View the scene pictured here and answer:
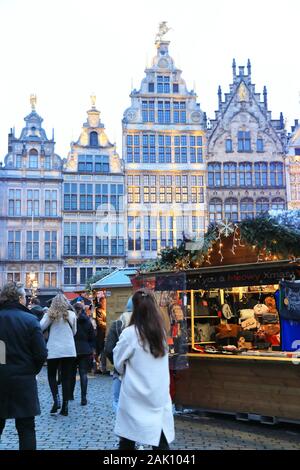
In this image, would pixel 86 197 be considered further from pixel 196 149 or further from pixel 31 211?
pixel 196 149

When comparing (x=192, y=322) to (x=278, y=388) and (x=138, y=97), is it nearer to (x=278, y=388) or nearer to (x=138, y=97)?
(x=278, y=388)

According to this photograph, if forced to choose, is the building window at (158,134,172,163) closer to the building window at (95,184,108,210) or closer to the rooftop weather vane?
the building window at (95,184,108,210)

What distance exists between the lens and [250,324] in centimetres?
1020

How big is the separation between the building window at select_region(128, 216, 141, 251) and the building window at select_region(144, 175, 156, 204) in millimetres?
1391

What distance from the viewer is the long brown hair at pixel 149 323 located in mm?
4266

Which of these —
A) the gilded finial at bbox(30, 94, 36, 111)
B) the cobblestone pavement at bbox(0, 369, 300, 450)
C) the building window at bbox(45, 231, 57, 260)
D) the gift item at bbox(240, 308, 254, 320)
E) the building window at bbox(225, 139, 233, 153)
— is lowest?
the cobblestone pavement at bbox(0, 369, 300, 450)

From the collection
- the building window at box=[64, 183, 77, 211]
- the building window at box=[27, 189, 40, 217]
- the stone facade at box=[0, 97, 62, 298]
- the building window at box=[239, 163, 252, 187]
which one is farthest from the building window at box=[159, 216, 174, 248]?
the building window at box=[27, 189, 40, 217]

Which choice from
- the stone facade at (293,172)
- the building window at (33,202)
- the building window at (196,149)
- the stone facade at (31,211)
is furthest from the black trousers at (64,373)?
the stone facade at (293,172)

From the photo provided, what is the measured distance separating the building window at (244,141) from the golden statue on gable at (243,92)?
7.84ft

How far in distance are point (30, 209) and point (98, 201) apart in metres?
4.26

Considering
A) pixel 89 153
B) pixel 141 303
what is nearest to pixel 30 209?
pixel 89 153

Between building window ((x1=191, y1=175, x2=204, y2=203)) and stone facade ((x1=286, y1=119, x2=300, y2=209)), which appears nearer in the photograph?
building window ((x1=191, y1=175, x2=204, y2=203))

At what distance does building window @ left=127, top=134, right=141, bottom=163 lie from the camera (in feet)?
121

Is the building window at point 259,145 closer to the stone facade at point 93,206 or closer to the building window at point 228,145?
the building window at point 228,145
